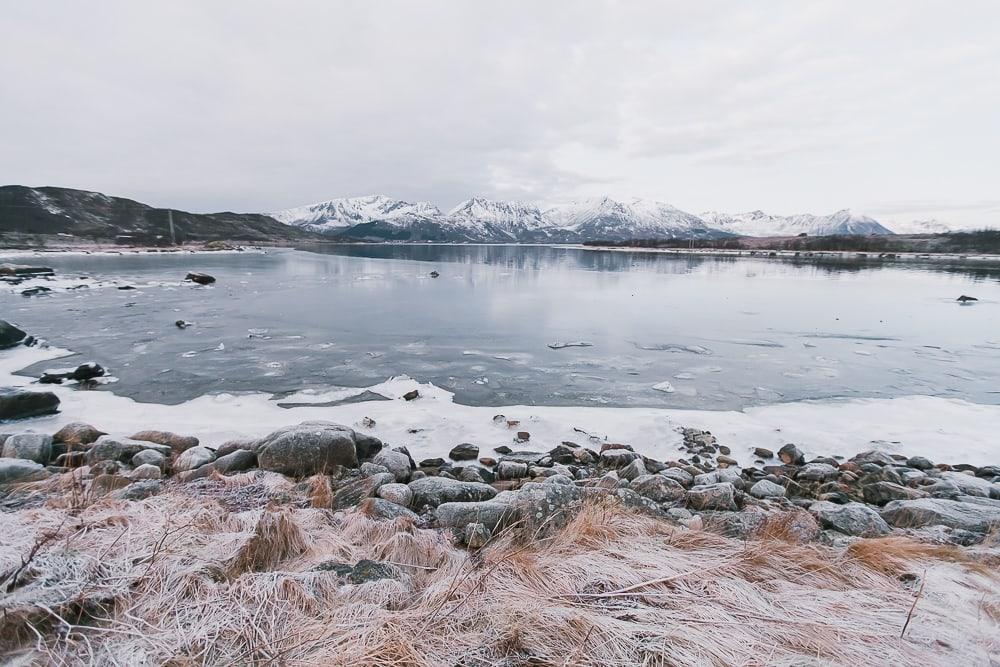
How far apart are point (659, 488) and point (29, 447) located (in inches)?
311

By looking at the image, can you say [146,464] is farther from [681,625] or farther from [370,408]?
[681,625]

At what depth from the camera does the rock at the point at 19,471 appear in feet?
15.2

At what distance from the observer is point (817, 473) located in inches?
231

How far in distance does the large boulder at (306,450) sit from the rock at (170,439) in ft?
3.60

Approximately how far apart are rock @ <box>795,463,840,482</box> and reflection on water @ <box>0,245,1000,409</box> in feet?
8.61

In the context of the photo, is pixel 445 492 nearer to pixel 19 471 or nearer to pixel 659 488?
pixel 659 488

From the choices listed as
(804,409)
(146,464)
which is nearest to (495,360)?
(804,409)

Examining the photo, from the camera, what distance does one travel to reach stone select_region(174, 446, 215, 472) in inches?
210

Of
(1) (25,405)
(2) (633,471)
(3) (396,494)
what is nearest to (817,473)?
(2) (633,471)

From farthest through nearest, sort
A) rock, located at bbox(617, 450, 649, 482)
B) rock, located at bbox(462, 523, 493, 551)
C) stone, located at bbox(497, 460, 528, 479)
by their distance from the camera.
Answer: stone, located at bbox(497, 460, 528, 479) → rock, located at bbox(617, 450, 649, 482) → rock, located at bbox(462, 523, 493, 551)

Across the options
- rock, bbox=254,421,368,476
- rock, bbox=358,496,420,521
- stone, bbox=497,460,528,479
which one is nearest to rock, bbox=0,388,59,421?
rock, bbox=254,421,368,476

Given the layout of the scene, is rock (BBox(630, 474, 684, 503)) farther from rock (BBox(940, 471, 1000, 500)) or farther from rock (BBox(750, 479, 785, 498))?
rock (BBox(940, 471, 1000, 500))

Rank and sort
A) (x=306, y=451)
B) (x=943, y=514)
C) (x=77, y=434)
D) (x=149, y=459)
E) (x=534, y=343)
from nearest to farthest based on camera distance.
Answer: (x=943, y=514) < (x=149, y=459) < (x=306, y=451) < (x=77, y=434) < (x=534, y=343)

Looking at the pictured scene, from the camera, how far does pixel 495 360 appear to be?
1154 centimetres
